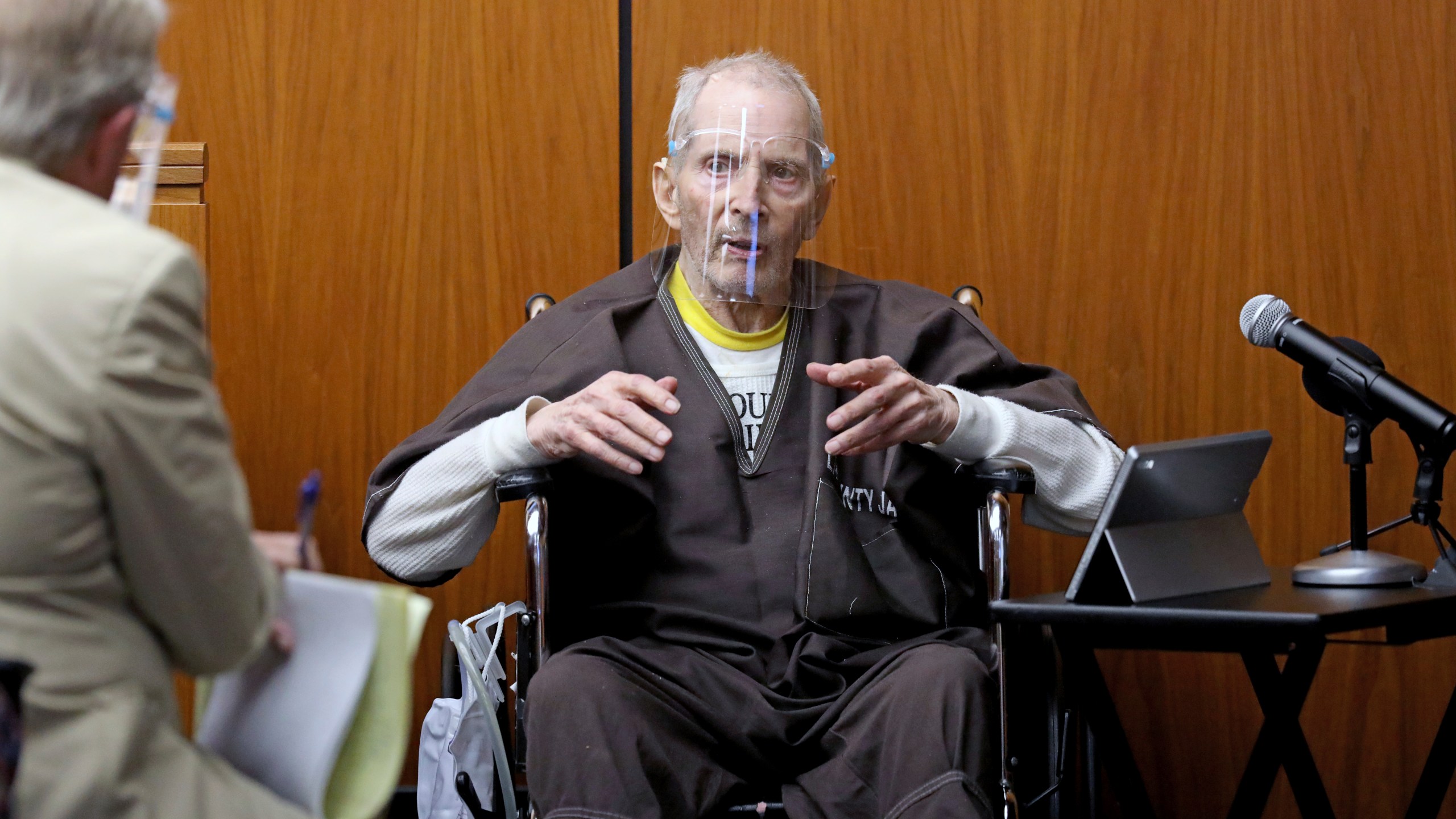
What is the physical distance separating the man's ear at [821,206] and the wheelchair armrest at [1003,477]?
0.53 metres

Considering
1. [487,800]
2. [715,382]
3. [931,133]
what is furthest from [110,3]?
[931,133]

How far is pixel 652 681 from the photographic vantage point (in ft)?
6.00

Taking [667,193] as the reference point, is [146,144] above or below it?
below

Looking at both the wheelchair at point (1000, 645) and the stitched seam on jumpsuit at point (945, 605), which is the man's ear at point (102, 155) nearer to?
the wheelchair at point (1000, 645)

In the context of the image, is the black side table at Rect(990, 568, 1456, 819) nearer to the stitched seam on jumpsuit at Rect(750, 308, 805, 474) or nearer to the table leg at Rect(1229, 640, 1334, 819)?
the table leg at Rect(1229, 640, 1334, 819)

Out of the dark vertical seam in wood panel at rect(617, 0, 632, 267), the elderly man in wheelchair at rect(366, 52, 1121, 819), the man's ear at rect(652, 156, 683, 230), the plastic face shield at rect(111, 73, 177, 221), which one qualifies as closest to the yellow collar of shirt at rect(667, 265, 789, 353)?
the elderly man in wheelchair at rect(366, 52, 1121, 819)

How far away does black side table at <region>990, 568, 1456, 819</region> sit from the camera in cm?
142

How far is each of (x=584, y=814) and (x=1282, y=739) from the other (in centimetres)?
79

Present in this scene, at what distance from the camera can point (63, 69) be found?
0.97m

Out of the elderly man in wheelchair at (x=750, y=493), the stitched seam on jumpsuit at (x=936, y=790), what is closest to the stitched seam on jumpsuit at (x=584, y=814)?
the elderly man in wheelchair at (x=750, y=493)

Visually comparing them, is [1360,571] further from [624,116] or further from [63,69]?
[624,116]

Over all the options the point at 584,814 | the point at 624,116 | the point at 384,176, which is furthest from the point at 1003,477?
the point at 384,176

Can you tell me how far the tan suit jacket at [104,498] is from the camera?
2.93 feet

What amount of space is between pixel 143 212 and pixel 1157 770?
7.78 feet
